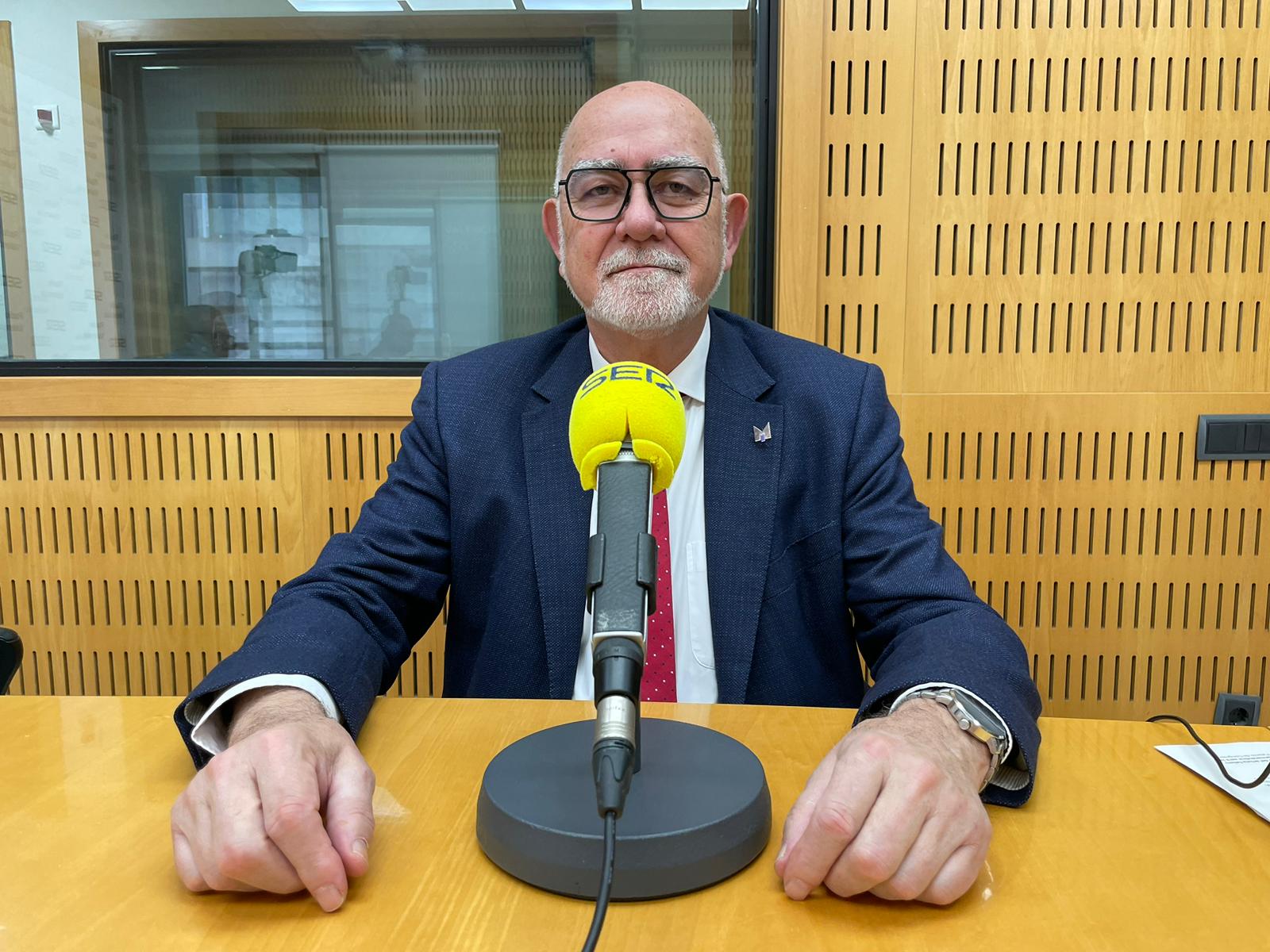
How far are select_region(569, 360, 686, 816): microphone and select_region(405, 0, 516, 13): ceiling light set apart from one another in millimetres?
1653

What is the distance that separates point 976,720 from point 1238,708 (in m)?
1.61

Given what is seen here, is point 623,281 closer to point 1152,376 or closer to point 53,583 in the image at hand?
point 1152,376

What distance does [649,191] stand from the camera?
134cm

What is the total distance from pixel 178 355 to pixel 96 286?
0.84ft

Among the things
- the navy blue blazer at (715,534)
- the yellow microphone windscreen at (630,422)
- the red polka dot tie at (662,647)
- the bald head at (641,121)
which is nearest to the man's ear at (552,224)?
the bald head at (641,121)

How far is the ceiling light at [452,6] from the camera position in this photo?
6.52ft

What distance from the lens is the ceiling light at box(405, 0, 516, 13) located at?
1986 mm

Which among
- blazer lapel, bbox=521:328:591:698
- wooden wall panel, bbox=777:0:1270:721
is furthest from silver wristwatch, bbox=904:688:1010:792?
wooden wall panel, bbox=777:0:1270:721

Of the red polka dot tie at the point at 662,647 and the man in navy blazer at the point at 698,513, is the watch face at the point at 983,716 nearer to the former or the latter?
the man in navy blazer at the point at 698,513

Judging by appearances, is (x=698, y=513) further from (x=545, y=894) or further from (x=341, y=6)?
(x=341, y=6)

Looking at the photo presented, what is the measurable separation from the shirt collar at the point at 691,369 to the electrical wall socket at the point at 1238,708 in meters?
1.48

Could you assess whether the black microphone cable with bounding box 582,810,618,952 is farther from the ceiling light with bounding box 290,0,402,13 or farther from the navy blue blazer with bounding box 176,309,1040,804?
the ceiling light with bounding box 290,0,402,13

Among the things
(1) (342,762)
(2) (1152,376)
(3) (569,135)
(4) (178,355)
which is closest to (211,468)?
(4) (178,355)

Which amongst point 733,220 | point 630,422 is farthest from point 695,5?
point 630,422
